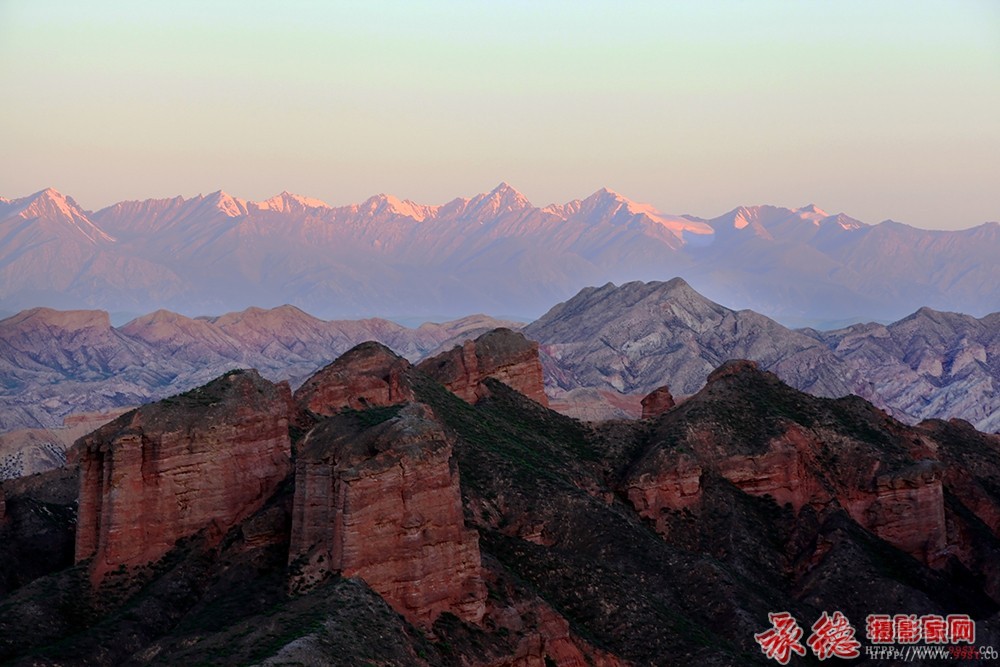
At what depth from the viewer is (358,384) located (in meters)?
73.5

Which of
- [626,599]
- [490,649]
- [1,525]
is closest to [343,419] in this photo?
[490,649]

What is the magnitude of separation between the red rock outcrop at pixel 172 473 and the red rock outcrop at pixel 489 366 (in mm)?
24620

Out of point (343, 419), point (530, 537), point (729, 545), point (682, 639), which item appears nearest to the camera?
point (343, 419)

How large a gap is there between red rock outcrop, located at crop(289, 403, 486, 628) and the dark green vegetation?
99 centimetres

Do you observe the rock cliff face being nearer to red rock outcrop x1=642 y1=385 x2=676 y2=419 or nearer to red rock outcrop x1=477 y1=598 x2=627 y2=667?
red rock outcrop x1=642 y1=385 x2=676 y2=419

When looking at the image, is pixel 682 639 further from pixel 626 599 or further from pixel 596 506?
pixel 596 506

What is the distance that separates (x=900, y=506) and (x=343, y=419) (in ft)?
115

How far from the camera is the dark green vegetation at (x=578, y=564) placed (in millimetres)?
49344

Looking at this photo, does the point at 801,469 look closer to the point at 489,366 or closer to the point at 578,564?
the point at 489,366

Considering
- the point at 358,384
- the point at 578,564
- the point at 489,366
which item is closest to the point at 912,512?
the point at 578,564

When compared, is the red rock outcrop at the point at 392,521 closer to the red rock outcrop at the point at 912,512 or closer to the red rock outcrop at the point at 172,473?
the red rock outcrop at the point at 172,473

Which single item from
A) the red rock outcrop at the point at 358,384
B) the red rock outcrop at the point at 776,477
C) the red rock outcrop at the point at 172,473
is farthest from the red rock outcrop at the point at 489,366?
the red rock outcrop at the point at 172,473

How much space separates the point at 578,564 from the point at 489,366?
86.0 ft

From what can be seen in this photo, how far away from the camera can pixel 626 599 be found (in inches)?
2372
